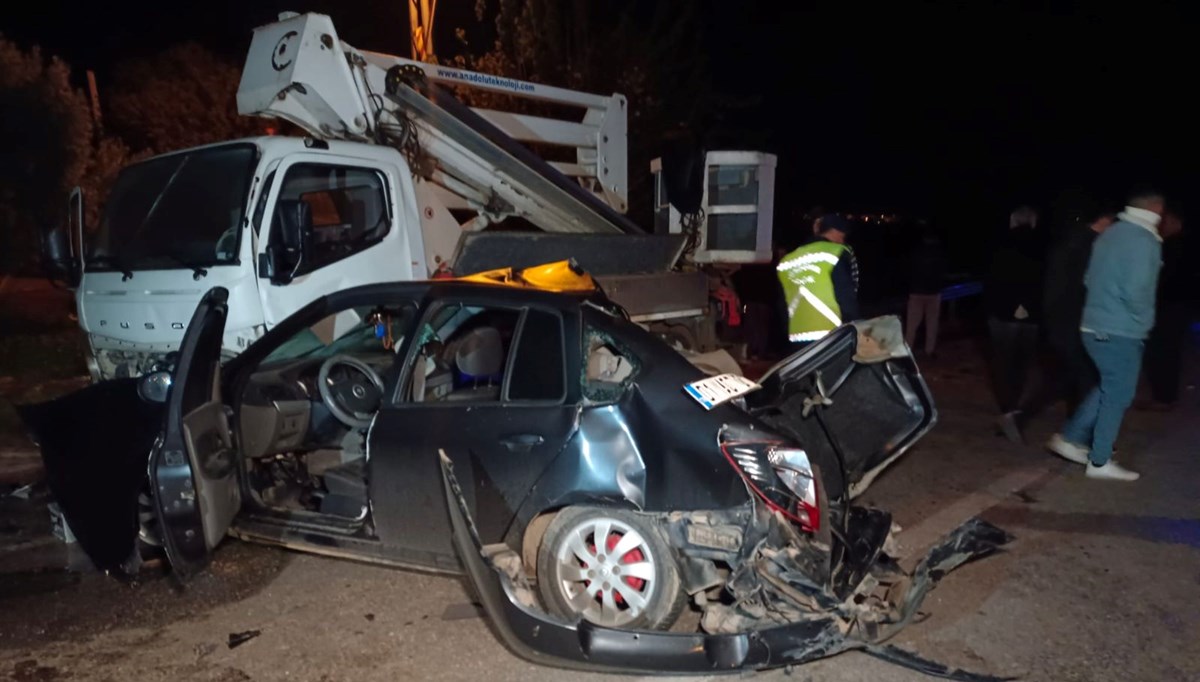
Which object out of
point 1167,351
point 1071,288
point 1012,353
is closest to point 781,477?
point 1071,288

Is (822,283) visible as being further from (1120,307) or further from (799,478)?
(799,478)

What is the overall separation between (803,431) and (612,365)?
1046mm

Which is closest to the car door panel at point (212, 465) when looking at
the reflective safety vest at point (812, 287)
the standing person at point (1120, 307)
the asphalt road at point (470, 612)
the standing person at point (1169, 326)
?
the asphalt road at point (470, 612)

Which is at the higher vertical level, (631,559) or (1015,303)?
(1015,303)

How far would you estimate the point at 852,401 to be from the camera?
4492mm

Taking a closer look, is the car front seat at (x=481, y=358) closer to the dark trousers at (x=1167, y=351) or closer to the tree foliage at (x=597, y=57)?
the dark trousers at (x=1167, y=351)

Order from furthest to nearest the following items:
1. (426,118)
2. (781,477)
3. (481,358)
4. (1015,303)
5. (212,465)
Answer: (1015,303)
(426,118)
(481,358)
(212,465)
(781,477)

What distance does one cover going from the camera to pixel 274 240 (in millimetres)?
5754

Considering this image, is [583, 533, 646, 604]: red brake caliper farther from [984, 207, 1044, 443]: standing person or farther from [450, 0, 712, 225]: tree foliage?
[450, 0, 712, 225]: tree foliage

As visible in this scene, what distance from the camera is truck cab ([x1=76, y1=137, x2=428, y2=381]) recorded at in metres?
5.68

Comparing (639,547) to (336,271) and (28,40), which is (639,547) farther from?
(28,40)

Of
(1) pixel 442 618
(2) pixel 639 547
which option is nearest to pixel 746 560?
(2) pixel 639 547

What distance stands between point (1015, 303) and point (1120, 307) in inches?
69.6

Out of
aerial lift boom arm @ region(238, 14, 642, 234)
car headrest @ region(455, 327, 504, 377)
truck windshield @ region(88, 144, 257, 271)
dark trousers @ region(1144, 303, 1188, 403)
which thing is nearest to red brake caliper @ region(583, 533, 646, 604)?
car headrest @ region(455, 327, 504, 377)
